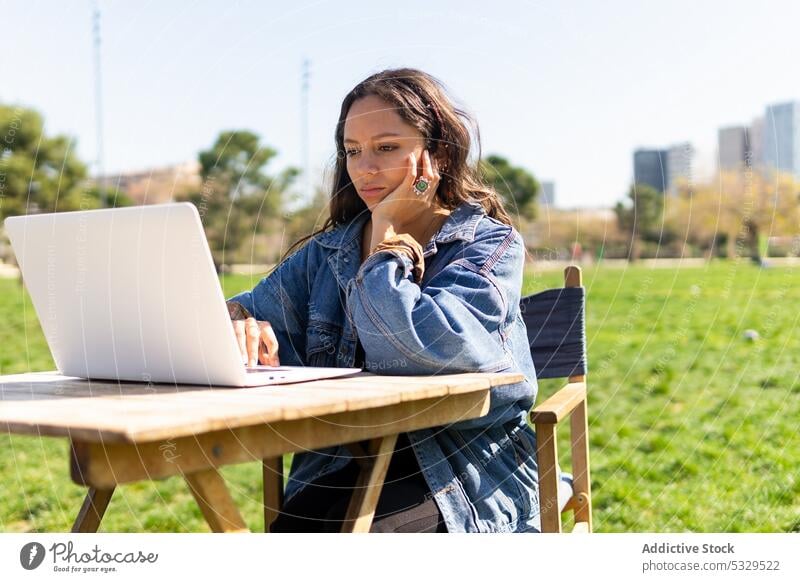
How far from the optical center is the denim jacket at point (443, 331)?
1944 millimetres

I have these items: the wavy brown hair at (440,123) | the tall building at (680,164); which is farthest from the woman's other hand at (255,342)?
the tall building at (680,164)

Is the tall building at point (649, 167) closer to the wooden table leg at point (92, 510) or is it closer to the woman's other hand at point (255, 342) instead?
the woman's other hand at point (255, 342)

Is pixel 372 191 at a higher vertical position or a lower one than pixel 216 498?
higher

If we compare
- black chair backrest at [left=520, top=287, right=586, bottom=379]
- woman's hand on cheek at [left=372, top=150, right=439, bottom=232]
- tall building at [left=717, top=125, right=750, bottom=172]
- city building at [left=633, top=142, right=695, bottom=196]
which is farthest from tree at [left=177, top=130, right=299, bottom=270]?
woman's hand on cheek at [left=372, top=150, right=439, bottom=232]

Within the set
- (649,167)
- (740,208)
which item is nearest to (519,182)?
(740,208)

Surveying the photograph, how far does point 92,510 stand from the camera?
7.09 feet

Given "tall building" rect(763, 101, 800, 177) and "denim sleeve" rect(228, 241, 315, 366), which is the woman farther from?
"tall building" rect(763, 101, 800, 177)

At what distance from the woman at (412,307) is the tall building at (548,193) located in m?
0.40

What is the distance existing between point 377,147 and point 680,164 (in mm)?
1858

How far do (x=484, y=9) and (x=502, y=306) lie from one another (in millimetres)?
1203

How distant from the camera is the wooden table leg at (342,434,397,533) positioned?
184 cm
